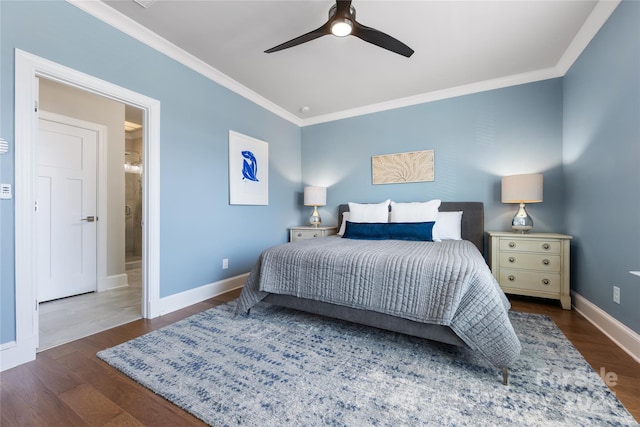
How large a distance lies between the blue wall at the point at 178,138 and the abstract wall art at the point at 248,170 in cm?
9

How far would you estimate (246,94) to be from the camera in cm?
350

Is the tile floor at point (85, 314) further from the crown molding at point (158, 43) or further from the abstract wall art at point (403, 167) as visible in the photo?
the abstract wall art at point (403, 167)

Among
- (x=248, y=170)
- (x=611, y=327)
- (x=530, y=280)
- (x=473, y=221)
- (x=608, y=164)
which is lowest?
(x=611, y=327)

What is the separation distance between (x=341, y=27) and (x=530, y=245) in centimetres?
274

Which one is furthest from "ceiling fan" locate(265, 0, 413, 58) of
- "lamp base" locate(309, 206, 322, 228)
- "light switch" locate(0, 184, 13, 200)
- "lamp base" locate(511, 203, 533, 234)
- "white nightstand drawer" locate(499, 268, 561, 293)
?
"lamp base" locate(309, 206, 322, 228)

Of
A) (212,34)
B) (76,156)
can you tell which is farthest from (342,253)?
(76,156)

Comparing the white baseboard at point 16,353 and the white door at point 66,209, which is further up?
the white door at point 66,209

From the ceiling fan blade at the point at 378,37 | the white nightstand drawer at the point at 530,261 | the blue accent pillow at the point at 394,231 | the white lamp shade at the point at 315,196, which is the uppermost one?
the ceiling fan blade at the point at 378,37

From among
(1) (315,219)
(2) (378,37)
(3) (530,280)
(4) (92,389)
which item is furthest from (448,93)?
(4) (92,389)

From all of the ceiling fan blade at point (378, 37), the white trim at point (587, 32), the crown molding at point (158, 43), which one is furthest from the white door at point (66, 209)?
the white trim at point (587, 32)

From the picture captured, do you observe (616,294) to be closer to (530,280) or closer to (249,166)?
(530,280)

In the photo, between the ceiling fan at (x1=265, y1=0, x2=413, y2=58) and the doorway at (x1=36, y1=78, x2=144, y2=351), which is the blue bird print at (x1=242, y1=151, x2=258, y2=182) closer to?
the doorway at (x1=36, y1=78, x2=144, y2=351)

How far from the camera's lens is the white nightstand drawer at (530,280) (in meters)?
2.62

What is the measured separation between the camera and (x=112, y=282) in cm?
345
